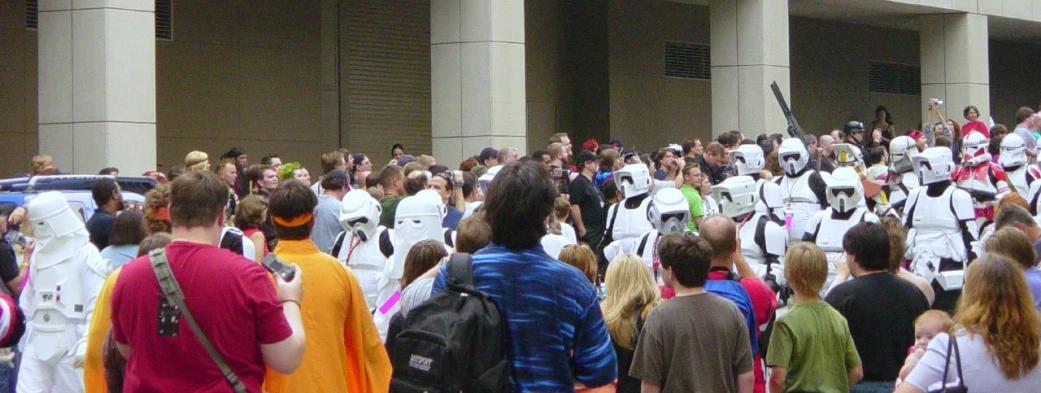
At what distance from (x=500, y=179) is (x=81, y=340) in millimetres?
3887

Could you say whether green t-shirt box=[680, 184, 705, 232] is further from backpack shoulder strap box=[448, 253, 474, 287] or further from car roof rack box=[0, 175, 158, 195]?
backpack shoulder strap box=[448, 253, 474, 287]

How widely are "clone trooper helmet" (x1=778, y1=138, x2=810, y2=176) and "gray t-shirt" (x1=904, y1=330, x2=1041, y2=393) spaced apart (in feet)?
27.0

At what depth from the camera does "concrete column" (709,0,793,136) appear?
23.1 metres

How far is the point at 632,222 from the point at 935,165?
2587 mm

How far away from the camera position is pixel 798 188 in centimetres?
1314

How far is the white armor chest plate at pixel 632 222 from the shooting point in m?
12.2

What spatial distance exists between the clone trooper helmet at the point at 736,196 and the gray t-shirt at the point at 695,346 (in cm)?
542

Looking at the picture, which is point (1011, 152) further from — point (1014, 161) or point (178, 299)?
point (178, 299)

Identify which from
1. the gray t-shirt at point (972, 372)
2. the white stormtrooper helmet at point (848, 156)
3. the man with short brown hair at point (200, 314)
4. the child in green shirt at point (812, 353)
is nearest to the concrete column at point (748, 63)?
the white stormtrooper helmet at point (848, 156)

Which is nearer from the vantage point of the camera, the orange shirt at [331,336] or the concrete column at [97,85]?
the orange shirt at [331,336]

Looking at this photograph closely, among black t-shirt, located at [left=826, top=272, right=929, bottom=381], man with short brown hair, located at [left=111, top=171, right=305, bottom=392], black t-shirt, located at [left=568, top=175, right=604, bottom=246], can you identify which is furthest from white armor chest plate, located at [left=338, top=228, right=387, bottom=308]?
man with short brown hair, located at [left=111, top=171, right=305, bottom=392]

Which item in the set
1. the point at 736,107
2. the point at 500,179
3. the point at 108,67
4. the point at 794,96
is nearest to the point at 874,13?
the point at 794,96

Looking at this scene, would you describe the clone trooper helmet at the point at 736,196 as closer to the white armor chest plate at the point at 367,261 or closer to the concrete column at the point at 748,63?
the white armor chest plate at the point at 367,261

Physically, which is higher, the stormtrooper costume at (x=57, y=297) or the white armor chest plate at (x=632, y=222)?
the white armor chest plate at (x=632, y=222)
